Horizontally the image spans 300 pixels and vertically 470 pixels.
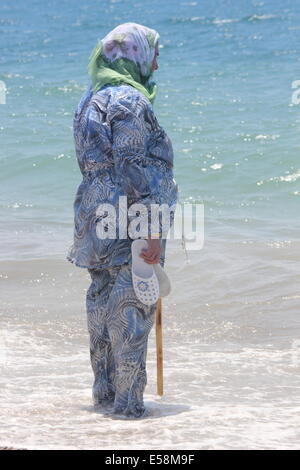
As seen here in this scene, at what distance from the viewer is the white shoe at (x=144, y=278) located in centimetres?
454

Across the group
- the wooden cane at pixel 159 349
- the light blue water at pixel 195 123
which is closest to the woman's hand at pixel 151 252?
the wooden cane at pixel 159 349

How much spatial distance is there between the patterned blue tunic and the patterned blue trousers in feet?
0.38

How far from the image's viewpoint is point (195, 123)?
15328mm

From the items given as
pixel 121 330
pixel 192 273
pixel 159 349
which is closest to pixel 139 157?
pixel 121 330

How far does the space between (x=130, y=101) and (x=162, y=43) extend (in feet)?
70.7

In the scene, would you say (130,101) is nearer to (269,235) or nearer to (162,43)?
(269,235)

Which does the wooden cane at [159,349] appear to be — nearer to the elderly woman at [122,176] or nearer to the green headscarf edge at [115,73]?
the elderly woman at [122,176]

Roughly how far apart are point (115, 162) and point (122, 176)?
6 cm

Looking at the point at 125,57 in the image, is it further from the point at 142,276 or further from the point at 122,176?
the point at 142,276

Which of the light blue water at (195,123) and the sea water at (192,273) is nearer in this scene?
the sea water at (192,273)

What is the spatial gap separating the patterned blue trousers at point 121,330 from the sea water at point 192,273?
0.47ft

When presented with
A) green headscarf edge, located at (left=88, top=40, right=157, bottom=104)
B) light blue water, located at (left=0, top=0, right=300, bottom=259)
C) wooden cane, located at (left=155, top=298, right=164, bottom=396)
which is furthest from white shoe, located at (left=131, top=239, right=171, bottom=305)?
light blue water, located at (left=0, top=0, right=300, bottom=259)

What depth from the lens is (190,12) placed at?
3481 centimetres

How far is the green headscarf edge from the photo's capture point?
4.60 metres
